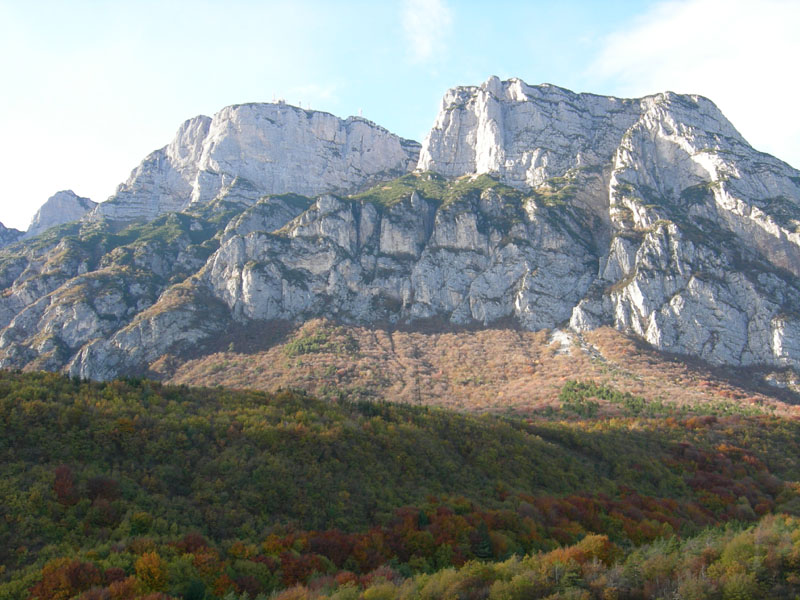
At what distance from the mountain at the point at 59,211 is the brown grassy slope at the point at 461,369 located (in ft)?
431

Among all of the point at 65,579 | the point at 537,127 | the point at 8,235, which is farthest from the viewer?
the point at 8,235

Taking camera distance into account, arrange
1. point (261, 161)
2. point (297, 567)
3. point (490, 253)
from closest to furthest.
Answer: point (297, 567) → point (490, 253) → point (261, 161)

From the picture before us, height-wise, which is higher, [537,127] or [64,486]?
[537,127]

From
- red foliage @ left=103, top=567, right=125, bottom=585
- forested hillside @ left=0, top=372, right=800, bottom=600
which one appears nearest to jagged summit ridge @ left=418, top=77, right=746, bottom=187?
forested hillside @ left=0, top=372, right=800, bottom=600

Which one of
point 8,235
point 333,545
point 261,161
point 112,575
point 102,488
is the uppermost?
point 261,161

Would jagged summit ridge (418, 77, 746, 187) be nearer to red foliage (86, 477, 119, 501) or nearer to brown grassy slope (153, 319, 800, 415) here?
brown grassy slope (153, 319, 800, 415)

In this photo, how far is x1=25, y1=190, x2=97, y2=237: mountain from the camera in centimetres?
17850

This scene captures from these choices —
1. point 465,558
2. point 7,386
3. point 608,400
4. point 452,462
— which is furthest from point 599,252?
point 7,386

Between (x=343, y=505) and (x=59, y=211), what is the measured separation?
209 meters

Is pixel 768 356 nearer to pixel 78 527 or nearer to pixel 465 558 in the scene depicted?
pixel 465 558

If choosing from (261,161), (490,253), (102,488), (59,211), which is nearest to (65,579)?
(102,488)

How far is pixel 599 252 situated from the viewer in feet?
374

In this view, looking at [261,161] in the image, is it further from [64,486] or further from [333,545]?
[333,545]

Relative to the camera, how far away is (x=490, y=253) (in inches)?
4562
